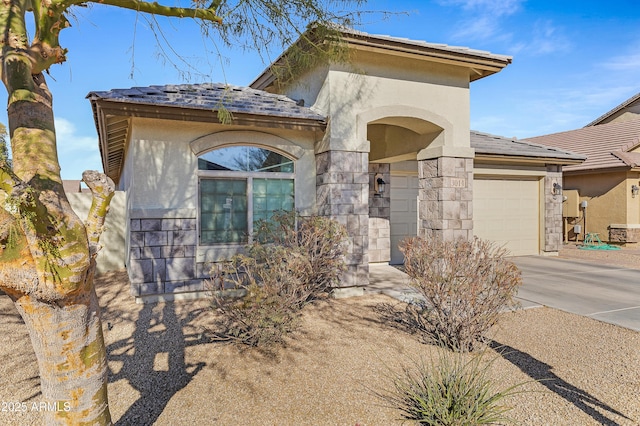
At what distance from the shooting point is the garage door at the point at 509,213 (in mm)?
12547

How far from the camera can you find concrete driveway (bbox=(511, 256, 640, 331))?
20.8 ft

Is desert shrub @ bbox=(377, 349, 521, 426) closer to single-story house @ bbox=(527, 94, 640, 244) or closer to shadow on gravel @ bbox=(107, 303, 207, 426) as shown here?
shadow on gravel @ bbox=(107, 303, 207, 426)

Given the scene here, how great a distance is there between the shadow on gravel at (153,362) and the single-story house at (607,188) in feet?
53.5

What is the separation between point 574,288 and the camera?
26.6 feet

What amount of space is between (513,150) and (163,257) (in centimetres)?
1055

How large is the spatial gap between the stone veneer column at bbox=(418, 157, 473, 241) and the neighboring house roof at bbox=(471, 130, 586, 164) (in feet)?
11.0

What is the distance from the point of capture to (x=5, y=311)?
682 centimetres

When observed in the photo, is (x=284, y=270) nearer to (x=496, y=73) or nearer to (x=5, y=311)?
(x=5, y=311)

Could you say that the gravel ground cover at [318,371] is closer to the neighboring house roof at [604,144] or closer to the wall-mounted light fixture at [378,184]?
the wall-mounted light fixture at [378,184]

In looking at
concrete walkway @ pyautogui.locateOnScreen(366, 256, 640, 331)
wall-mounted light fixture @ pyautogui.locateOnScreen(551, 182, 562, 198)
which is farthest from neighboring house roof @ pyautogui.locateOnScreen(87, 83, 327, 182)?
→ wall-mounted light fixture @ pyautogui.locateOnScreen(551, 182, 562, 198)

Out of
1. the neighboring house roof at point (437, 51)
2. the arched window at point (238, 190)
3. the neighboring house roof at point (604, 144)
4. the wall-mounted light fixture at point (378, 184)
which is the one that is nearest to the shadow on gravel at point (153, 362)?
the arched window at point (238, 190)

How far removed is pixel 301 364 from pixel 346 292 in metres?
3.32

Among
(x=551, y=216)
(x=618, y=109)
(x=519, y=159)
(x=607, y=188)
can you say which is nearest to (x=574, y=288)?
(x=519, y=159)

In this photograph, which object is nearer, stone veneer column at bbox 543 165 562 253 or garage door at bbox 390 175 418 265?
garage door at bbox 390 175 418 265
